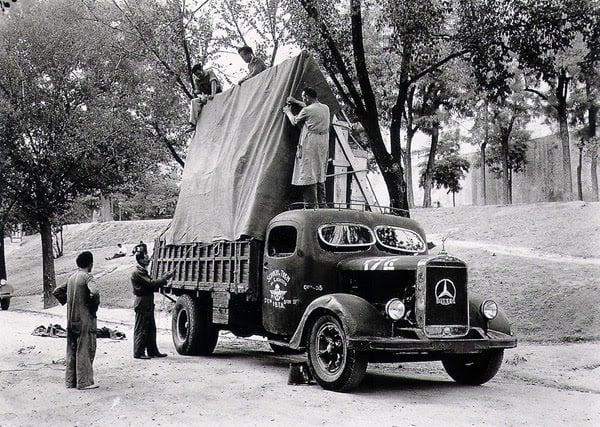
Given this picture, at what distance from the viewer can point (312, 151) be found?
9656 millimetres

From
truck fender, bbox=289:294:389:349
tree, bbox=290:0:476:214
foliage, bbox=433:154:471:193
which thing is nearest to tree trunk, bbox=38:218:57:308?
tree, bbox=290:0:476:214

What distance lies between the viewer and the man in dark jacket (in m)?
10.3

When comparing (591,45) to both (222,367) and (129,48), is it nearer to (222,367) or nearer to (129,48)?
(222,367)

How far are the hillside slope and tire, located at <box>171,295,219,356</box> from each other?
473 centimetres

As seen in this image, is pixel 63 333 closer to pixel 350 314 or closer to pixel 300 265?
pixel 300 265

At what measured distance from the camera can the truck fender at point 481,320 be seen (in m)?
8.06

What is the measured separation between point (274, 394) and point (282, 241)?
244 cm

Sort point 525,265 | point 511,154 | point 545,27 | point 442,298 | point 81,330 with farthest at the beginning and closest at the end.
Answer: point 511,154, point 525,265, point 545,27, point 81,330, point 442,298

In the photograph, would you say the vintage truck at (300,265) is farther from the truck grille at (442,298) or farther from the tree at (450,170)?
the tree at (450,170)

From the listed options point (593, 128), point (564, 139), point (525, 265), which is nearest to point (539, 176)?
point (593, 128)

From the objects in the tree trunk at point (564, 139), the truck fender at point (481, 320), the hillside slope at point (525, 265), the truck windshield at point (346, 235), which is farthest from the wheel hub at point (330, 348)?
the tree trunk at point (564, 139)

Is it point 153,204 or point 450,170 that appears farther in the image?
point 153,204

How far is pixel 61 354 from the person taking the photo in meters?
10.9

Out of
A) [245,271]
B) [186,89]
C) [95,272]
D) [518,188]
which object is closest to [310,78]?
[245,271]
